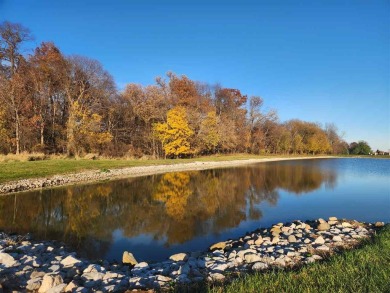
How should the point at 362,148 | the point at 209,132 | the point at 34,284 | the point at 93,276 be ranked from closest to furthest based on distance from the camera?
1. the point at 34,284
2. the point at 93,276
3. the point at 209,132
4. the point at 362,148

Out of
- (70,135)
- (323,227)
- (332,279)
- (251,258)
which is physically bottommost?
(323,227)

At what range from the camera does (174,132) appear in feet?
148

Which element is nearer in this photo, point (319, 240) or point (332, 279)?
point (332, 279)

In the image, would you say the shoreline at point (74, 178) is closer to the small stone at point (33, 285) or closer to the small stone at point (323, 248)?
the small stone at point (33, 285)

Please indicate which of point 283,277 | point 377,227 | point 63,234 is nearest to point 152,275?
point 283,277

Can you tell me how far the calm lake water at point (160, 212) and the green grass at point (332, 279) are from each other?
12.1ft

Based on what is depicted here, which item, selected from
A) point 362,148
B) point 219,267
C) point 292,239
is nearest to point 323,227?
point 292,239

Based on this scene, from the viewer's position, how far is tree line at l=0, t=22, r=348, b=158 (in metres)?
32.0

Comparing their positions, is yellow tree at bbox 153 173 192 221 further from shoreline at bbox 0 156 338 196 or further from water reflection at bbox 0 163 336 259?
shoreline at bbox 0 156 338 196

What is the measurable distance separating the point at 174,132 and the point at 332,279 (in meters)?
41.3

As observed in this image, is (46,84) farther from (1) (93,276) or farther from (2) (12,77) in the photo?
(1) (93,276)

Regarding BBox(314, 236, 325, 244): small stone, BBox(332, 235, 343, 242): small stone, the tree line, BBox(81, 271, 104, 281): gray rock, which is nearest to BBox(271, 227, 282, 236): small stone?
BBox(314, 236, 325, 244): small stone

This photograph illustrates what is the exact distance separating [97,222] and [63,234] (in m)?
A: 1.81

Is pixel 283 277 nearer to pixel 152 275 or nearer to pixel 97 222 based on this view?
pixel 152 275
